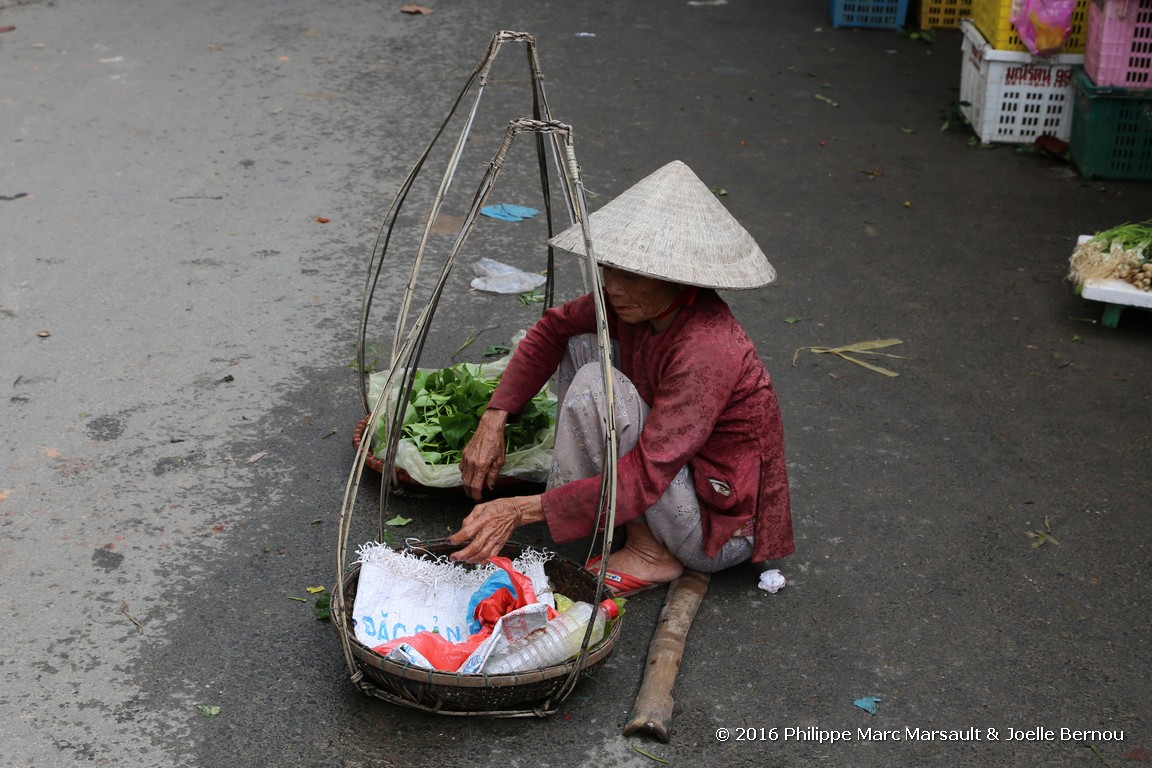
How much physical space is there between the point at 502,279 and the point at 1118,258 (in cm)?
219

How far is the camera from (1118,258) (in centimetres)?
405

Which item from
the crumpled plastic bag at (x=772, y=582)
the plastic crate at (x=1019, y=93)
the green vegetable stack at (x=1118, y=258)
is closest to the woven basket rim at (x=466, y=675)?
the crumpled plastic bag at (x=772, y=582)

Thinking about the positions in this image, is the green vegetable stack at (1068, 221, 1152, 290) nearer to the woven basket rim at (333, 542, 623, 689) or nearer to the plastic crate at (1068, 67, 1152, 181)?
the plastic crate at (1068, 67, 1152, 181)

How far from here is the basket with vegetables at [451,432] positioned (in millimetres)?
3057

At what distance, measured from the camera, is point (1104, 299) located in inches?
158

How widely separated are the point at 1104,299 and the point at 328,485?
2.69m

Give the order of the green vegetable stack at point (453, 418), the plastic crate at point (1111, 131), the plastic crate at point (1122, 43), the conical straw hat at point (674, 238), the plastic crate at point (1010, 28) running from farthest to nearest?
1. the plastic crate at point (1010, 28)
2. the plastic crate at point (1111, 131)
3. the plastic crate at point (1122, 43)
4. the green vegetable stack at point (453, 418)
5. the conical straw hat at point (674, 238)

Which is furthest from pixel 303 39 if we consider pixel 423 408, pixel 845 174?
pixel 423 408

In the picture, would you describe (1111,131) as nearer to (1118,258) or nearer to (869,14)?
(1118,258)

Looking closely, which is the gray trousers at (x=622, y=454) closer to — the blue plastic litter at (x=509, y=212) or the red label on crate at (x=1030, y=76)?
the blue plastic litter at (x=509, y=212)

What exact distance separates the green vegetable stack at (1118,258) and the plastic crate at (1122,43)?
119 centimetres

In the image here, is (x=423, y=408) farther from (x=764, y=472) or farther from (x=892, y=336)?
(x=892, y=336)

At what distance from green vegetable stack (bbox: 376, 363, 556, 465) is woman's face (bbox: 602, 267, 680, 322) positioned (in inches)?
23.5

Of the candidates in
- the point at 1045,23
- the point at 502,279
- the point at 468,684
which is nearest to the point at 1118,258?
the point at 1045,23
